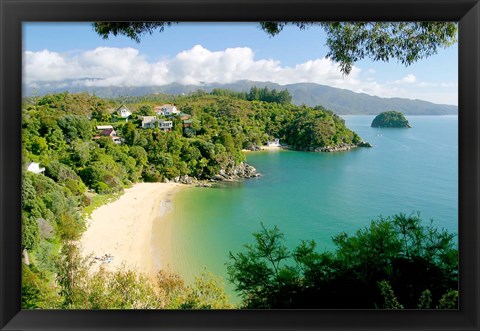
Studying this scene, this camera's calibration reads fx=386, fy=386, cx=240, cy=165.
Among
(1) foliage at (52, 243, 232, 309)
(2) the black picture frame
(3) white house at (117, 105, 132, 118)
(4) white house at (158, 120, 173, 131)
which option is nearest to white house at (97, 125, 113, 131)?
(3) white house at (117, 105, 132, 118)

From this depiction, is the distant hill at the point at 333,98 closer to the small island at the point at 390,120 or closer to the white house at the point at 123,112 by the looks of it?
the small island at the point at 390,120

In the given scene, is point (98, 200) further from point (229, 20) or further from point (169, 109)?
point (229, 20)

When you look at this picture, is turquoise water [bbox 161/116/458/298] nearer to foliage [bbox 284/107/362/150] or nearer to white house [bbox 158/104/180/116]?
foliage [bbox 284/107/362/150]

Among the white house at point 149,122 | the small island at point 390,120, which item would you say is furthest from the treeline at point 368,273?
the small island at point 390,120

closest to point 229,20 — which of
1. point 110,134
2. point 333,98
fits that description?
point 110,134
